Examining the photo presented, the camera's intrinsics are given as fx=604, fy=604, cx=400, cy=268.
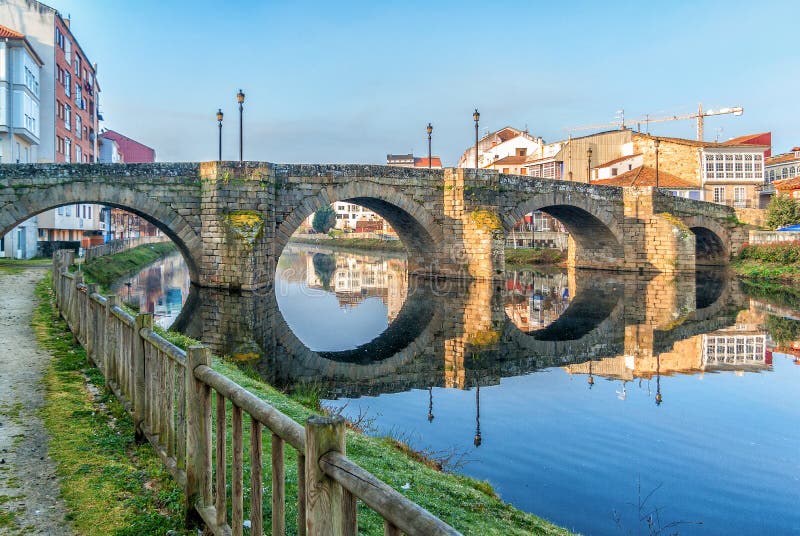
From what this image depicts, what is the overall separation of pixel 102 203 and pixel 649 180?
39336 millimetres

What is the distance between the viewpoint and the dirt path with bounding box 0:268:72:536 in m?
3.94

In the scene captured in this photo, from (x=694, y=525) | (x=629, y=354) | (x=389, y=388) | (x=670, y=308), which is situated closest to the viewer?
(x=694, y=525)

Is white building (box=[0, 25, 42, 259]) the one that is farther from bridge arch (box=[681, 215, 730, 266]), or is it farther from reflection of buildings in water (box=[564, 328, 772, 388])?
bridge arch (box=[681, 215, 730, 266])

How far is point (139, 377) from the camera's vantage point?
17.5 feet

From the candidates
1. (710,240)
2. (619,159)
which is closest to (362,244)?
(619,159)

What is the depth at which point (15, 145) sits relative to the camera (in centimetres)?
3278

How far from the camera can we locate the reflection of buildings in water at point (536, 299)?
63.8ft

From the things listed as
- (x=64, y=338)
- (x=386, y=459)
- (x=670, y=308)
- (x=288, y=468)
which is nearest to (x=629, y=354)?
(x=670, y=308)

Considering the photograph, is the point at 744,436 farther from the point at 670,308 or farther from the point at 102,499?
the point at 670,308

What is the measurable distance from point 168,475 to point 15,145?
34.9 metres

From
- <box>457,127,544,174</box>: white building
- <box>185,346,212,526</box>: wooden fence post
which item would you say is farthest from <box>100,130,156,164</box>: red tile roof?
<box>185,346,212,526</box>: wooden fence post

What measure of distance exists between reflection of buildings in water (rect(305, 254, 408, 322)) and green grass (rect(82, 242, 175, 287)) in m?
9.58

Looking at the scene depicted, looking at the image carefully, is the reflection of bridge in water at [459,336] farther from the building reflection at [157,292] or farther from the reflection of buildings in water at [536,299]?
the building reflection at [157,292]

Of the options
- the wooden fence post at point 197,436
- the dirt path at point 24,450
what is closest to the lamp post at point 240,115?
the dirt path at point 24,450
